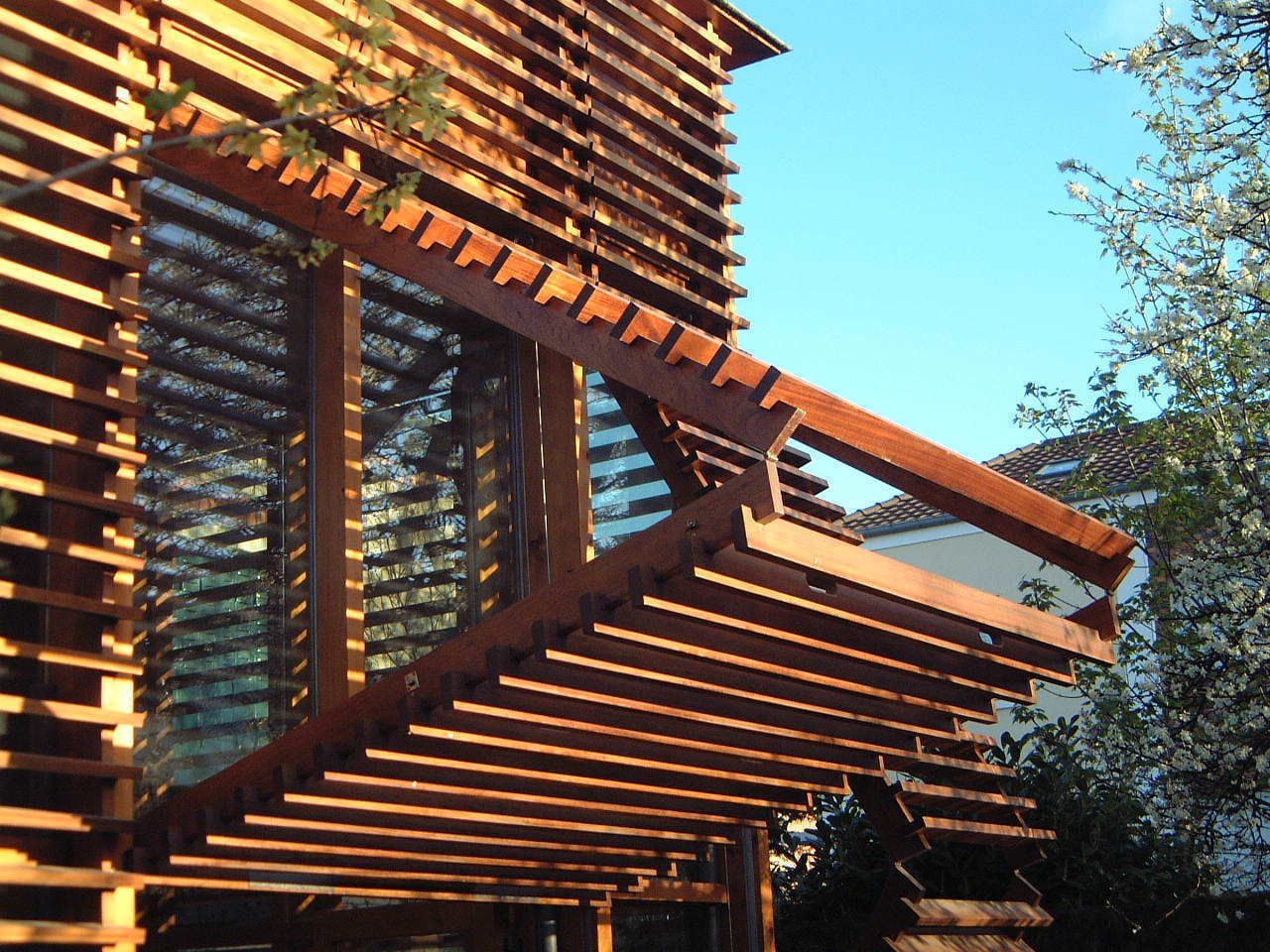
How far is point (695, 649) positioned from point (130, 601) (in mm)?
1835

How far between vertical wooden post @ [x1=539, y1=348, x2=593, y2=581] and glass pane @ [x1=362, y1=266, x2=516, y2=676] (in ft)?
0.71

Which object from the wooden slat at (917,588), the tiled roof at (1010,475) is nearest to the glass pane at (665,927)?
the wooden slat at (917,588)

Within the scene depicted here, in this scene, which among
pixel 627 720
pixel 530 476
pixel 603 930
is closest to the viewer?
pixel 627 720

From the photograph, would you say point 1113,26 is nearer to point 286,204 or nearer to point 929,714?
point 929,714

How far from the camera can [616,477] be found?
26.1ft

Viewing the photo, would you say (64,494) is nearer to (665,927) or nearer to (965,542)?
(665,927)

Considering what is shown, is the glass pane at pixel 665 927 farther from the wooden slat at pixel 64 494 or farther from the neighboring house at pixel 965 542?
the neighboring house at pixel 965 542

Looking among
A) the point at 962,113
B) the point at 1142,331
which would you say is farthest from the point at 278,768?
the point at 962,113

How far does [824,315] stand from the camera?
1412cm

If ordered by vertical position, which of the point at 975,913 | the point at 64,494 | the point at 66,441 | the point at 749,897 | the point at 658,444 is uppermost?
the point at 658,444

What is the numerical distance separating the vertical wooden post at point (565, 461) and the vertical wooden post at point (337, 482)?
128 cm

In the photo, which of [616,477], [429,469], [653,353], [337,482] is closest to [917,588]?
[653,353]

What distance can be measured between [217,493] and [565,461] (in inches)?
81.7

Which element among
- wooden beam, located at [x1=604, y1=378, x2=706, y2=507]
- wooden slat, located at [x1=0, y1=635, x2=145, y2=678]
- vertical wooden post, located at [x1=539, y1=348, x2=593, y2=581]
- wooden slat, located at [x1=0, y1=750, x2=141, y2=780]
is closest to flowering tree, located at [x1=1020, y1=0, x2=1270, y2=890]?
wooden beam, located at [x1=604, y1=378, x2=706, y2=507]
